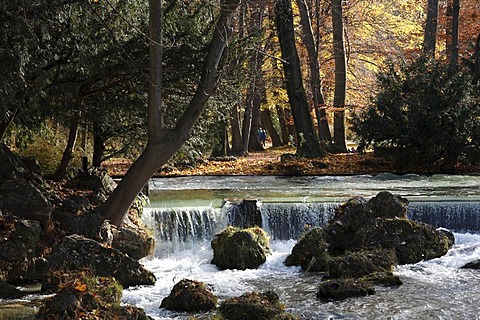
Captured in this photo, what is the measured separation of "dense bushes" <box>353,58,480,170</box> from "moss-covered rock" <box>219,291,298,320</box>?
13439 mm

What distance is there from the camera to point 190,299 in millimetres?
9227

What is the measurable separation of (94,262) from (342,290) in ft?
10.9

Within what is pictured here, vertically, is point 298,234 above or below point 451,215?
below

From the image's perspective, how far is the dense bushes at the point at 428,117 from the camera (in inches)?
831

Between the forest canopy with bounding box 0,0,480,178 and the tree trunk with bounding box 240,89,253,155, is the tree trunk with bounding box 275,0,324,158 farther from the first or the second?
the tree trunk with bounding box 240,89,253,155

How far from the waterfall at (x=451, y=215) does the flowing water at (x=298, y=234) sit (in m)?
0.02

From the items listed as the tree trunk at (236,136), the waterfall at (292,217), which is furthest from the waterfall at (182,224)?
the tree trunk at (236,136)

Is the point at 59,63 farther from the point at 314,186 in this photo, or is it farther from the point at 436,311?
the point at 314,186

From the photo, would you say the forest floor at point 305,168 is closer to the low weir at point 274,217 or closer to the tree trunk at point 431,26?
the tree trunk at point 431,26

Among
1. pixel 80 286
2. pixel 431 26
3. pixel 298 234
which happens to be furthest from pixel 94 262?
pixel 431 26

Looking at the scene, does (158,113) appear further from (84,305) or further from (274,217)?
(84,305)

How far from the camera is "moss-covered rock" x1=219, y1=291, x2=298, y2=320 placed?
330 inches

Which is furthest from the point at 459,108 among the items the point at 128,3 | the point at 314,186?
the point at 128,3

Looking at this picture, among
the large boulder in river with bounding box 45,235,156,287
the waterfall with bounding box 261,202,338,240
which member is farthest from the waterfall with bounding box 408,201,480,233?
the large boulder in river with bounding box 45,235,156,287
